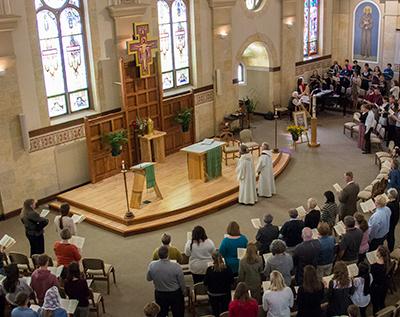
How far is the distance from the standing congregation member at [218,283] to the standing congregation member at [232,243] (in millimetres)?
552

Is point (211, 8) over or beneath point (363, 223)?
over

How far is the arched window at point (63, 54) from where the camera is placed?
48.3 feet

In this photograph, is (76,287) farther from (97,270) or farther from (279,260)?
(279,260)

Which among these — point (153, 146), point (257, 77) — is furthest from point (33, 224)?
point (257, 77)

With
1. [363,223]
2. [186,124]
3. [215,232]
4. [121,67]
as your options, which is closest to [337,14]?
[186,124]

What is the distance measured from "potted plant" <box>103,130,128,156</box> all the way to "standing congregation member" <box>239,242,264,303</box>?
7665 mm

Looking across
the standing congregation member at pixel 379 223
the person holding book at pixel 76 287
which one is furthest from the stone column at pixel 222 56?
the person holding book at pixel 76 287

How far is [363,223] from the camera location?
9.86m

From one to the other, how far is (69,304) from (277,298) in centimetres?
295

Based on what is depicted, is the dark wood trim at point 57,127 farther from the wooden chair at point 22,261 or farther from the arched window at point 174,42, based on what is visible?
the wooden chair at point 22,261

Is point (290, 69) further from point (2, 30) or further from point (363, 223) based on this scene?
point (363, 223)

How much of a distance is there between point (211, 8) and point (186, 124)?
367 cm

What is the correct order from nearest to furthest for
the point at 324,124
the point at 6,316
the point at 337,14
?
1. the point at 6,316
2. the point at 324,124
3. the point at 337,14

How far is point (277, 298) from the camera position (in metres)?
7.79
